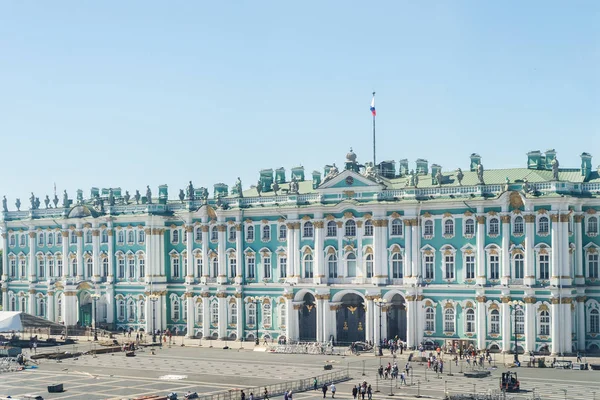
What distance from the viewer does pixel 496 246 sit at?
87.7 m

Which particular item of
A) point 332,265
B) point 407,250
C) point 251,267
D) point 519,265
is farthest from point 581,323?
point 251,267

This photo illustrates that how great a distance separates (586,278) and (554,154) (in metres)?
12.5

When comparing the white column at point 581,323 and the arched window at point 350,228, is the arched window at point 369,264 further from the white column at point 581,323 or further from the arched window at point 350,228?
the white column at point 581,323

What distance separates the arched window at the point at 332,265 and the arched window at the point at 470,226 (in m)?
13.5

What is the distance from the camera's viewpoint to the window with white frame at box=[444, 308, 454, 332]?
90062mm

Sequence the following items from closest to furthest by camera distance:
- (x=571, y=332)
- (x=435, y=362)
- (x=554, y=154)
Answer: (x=435, y=362)
(x=571, y=332)
(x=554, y=154)

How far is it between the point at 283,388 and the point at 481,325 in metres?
25.6

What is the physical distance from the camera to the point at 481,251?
88.2 metres

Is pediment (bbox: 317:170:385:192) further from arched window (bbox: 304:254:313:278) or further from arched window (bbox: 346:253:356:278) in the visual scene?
arched window (bbox: 304:254:313:278)

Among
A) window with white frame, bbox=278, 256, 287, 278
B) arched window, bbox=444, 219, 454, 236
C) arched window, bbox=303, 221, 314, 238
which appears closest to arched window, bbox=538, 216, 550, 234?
arched window, bbox=444, 219, 454, 236

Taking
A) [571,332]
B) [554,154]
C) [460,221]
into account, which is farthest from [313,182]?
[571,332]

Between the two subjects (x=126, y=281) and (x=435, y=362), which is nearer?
(x=435, y=362)

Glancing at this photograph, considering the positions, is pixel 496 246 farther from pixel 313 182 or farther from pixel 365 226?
pixel 313 182

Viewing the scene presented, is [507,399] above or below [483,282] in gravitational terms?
below
